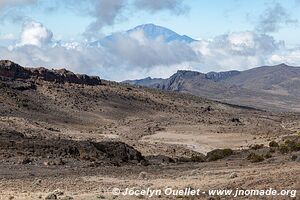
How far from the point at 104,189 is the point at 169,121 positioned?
84880mm

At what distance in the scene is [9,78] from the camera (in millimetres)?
120000

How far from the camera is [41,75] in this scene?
13462 centimetres

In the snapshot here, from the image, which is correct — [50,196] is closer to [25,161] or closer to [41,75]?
[25,161]

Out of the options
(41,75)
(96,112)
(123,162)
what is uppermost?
(41,75)

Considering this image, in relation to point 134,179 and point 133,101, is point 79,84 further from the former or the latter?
point 134,179

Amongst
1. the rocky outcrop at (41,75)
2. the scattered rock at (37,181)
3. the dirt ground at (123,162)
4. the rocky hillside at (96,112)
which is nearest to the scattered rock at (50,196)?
the dirt ground at (123,162)

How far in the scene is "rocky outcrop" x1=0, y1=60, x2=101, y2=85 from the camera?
125 metres

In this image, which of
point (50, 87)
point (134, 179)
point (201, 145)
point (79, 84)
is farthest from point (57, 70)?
point (134, 179)

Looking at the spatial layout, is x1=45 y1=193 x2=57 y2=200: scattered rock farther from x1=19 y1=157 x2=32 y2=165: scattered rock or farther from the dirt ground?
x1=19 y1=157 x2=32 y2=165: scattered rock

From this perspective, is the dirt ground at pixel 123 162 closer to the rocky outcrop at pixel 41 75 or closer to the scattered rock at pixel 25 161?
the scattered rock at pixel 25 161

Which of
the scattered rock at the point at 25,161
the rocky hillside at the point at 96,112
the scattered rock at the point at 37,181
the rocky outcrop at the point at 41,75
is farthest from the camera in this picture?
the rocky outcrop at the point at 41,75

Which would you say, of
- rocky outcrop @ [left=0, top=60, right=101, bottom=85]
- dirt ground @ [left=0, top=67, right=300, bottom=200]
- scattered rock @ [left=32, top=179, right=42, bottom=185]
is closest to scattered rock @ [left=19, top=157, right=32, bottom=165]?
dirt ground @ [left=0, top=67, right=300, bottom=200]

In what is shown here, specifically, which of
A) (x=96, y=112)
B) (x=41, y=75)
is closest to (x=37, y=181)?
(x=96, y=112)

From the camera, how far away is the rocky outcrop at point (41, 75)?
409 feet
